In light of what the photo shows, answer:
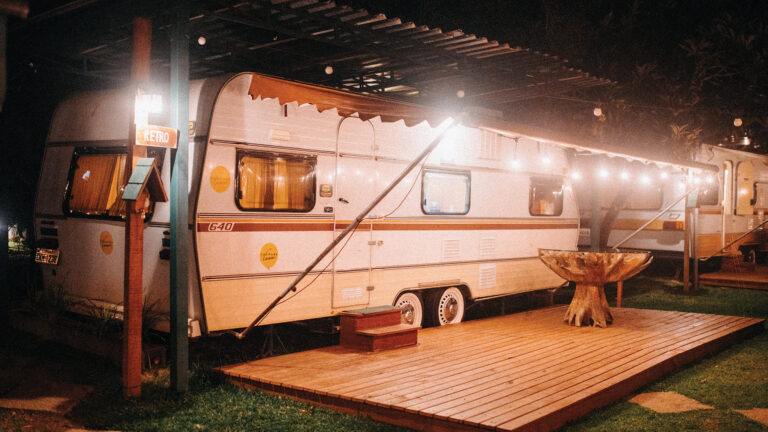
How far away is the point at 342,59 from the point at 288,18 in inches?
68.7

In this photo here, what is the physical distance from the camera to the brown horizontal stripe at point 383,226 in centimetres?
661

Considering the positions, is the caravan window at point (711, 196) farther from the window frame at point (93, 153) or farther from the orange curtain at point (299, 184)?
the window frame at point (93, 153)

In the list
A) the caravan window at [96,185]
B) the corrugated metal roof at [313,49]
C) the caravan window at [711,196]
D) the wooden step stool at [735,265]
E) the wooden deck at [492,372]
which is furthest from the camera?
the wooden step stool at [735,265]

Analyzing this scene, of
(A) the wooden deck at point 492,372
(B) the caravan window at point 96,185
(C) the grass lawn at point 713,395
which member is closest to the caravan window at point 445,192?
(A) the wooden deck at point 492,372

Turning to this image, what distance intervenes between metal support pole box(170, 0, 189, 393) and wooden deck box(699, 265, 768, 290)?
39.5 feet

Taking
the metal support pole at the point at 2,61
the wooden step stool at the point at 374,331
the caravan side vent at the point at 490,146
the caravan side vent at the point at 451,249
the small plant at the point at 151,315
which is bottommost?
the wooden step stool at the point at 374,331

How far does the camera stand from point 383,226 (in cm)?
802

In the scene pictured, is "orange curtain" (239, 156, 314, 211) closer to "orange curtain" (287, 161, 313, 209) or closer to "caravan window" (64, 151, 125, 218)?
"orange curtain" (287, 161, 313, 209)

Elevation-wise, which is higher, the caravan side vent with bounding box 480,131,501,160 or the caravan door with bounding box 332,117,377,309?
the caravan side vent with bounding box 480,131,501,160

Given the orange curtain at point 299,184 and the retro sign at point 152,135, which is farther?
the orange curtain at point 299,184

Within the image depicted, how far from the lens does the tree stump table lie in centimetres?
837

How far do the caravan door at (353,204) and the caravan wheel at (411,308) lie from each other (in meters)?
0.73

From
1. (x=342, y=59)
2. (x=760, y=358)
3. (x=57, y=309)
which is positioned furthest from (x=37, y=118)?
(x=760, y=358)

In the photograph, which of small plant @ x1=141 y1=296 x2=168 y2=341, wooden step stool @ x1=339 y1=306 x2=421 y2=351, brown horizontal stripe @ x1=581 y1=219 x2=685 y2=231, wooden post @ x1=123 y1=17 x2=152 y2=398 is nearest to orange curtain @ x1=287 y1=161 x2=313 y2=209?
wooden step stool @ x1=339 y1=306 x2=421 y2=351
